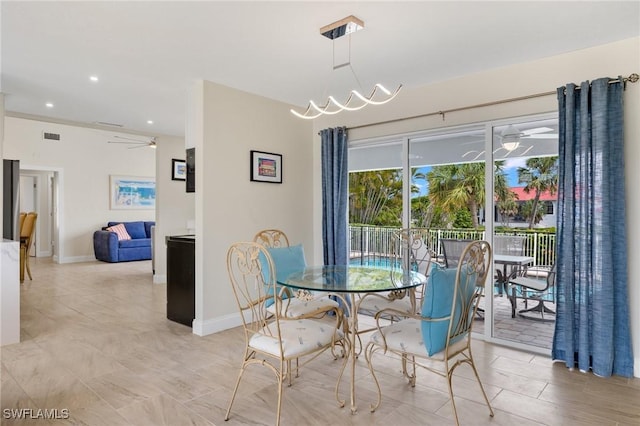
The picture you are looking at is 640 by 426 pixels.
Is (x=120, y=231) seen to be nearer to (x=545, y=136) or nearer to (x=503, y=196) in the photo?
(x=503, y=196)

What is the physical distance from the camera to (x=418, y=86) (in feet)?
13.2

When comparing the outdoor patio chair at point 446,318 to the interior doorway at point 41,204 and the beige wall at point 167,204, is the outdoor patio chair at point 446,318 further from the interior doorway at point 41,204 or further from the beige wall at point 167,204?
the interior doorway at point 41,204

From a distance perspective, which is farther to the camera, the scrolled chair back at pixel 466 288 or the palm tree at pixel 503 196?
the palm tree at pixel 503 196

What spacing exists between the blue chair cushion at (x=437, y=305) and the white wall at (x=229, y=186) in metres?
2.46

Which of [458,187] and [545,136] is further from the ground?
[545,136]

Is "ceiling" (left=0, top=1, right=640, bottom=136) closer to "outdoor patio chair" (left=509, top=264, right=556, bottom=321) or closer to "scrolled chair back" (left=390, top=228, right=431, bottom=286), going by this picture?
"scrolled chair back" (left=390, top=228, right=431, bottom=286)

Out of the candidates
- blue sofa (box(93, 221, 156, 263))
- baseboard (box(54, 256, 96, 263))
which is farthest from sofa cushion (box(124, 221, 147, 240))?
baseboard (box(54, 256, 96, 263))

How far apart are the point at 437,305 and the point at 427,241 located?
202 cm

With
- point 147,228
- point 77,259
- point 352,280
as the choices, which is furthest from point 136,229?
point 352,280

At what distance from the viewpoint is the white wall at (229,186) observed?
3.83m

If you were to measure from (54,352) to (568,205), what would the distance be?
14.4ft

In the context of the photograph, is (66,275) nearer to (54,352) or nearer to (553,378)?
(54,352)

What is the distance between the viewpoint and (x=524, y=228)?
349cm

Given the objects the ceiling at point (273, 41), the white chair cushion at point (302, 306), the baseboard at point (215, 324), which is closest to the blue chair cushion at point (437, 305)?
the white chair cushion at point (302, 306)
